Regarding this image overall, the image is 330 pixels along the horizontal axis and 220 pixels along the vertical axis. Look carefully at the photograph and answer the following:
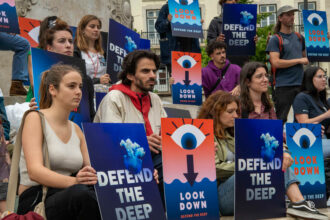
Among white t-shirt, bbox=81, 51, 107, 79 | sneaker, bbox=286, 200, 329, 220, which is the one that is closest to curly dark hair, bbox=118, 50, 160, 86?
white t-shirt, bbox=81, 51, 107, 79

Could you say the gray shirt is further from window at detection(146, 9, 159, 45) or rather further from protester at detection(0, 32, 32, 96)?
window at detection(146, 9, 159, 45)

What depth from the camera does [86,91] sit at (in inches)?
204

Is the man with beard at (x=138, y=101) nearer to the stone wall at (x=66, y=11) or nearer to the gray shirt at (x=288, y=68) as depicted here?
the gray shirt at (x=288, y=68)

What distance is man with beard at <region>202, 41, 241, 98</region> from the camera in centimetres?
805

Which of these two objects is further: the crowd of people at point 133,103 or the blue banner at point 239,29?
the blue banner at point 239,29

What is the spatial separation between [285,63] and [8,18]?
3.32 meters

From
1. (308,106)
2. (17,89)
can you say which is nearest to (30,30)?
(17,89)

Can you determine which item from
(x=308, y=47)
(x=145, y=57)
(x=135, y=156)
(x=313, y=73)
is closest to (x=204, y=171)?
(x=135, y=156)

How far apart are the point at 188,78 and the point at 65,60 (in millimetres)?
3812

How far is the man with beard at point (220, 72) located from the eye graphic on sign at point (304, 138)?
7.69 feet

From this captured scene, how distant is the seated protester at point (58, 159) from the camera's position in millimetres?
3812

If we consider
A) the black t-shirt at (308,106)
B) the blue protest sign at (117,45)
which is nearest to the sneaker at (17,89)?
the blue protest sign at (117,45)

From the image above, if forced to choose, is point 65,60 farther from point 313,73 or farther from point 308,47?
point 308,47

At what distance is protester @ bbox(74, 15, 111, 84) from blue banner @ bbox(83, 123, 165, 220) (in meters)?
2.45
